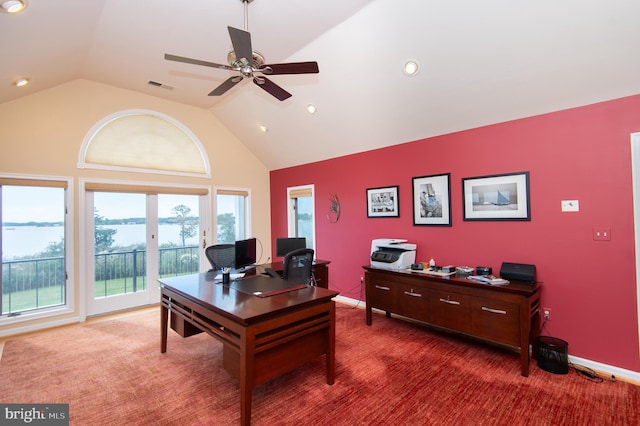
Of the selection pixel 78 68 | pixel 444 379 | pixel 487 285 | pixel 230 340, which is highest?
pixel 78 68

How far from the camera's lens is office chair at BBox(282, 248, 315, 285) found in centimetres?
306

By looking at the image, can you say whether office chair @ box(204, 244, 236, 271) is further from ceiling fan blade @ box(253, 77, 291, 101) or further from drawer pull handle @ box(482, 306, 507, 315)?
drawer pull handle @ box(482, 306, 507, 315)

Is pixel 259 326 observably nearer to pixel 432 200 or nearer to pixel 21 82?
pixel 432 200

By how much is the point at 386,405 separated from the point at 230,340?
1267 mm

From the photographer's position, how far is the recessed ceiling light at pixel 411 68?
9.60 feet

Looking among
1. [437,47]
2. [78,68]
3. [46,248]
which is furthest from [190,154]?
[437,47]

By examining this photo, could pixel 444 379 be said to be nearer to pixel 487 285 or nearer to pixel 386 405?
pixel 386 405

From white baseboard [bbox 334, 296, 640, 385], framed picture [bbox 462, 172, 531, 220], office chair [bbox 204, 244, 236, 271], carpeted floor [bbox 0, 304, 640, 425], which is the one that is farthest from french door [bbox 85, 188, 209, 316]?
white baseboard [bbox 334, 296, 640, 385]

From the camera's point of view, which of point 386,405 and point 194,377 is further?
point 194,377

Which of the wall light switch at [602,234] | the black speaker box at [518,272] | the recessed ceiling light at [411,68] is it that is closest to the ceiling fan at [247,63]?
the recessed ceiling light at [411,68]

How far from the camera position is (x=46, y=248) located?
385 centimetres

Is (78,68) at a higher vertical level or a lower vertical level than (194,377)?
higher

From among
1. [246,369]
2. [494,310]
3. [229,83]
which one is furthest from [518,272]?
[229,83]

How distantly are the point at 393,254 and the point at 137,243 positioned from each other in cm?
398
